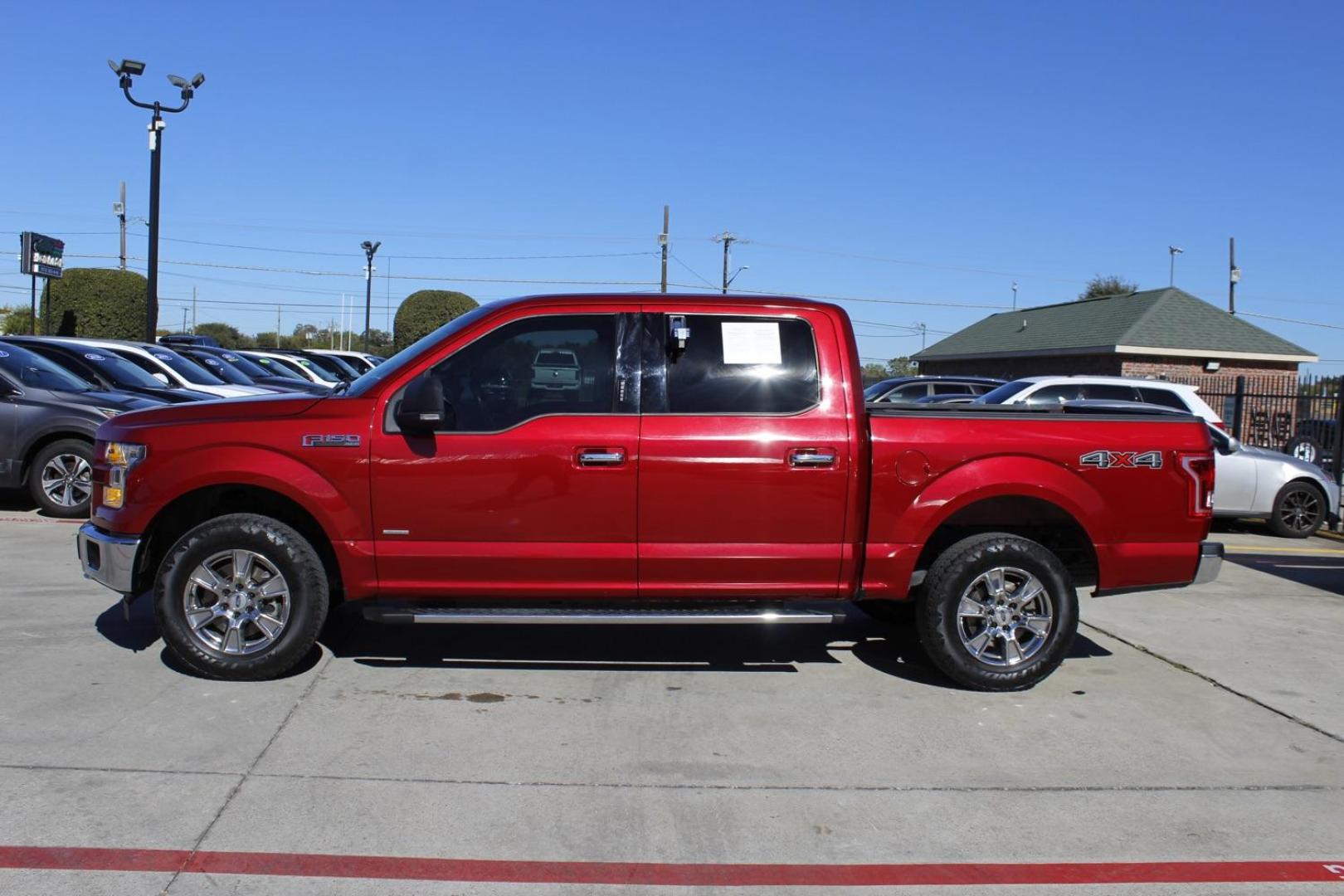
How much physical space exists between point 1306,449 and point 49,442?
15840 millimetres

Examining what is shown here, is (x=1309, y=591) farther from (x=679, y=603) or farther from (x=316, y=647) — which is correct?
(x=316, y=647)

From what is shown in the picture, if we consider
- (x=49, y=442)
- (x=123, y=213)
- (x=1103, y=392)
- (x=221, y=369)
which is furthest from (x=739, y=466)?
(x=123, y=213)

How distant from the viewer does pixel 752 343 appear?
5.85 m

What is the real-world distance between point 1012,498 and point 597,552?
2.29m

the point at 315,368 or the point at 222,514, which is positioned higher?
the point at 315,368

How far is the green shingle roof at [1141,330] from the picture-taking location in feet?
111

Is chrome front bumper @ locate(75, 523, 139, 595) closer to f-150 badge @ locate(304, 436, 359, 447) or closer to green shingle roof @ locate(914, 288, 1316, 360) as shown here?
f-150 badge @ locate(304, 436, 359, 447)

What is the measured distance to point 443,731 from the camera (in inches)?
204

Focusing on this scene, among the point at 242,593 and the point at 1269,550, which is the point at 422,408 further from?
the point at 1269,550

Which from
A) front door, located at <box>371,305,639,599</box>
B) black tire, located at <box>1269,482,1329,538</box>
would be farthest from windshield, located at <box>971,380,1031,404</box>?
front door, located at <box>371,305,639,599</box>

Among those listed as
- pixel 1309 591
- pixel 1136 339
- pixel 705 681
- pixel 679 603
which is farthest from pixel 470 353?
pixel 1136 339

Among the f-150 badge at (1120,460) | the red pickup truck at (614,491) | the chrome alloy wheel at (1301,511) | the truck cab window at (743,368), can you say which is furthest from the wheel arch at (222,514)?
the chrome alloy wheel at (1301,511)

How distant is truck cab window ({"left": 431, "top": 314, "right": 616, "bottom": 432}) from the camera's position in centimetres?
570

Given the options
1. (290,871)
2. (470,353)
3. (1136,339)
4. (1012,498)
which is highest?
(1136,339)
